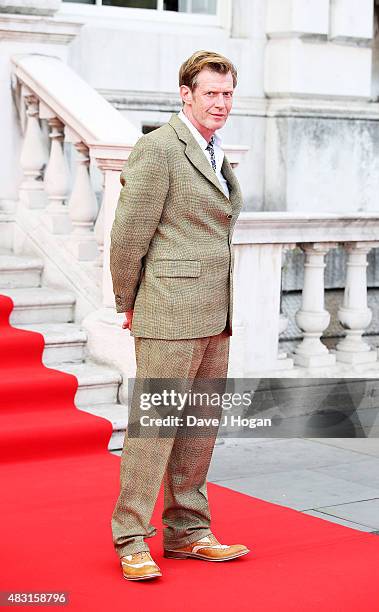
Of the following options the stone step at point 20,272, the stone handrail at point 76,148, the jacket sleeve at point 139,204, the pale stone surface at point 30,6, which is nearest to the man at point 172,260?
the jacket sleeve at point 139,204

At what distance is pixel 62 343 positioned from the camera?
8.27m

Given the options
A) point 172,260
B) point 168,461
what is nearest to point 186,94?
point 172,260

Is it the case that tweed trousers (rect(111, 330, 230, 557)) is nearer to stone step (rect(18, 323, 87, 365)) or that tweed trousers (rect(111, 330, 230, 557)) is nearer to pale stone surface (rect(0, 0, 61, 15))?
stone step (rect(18, 323, 87, 365))

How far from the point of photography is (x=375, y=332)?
10.4m

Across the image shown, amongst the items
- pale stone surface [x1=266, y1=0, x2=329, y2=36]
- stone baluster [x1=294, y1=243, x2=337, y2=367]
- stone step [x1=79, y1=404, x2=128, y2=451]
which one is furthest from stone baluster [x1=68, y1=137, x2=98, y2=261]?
pale stone surface [x1=266, y1=0, x2=329, y2=36]

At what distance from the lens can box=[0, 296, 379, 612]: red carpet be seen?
5227 mm

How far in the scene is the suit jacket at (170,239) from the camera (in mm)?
5219

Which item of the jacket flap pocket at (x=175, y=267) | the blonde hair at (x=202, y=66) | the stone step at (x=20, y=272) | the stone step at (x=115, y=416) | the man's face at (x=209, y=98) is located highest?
the blonde hair at (x=202, y=66)

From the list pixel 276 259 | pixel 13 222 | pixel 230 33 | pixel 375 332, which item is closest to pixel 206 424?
pixel 276 259

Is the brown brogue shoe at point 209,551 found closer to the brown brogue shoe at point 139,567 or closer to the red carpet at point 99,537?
the red carpet at point 99,537

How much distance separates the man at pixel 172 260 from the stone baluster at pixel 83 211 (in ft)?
10.4

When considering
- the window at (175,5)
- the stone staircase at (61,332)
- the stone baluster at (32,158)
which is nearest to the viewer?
the stone staircase at (61,332)

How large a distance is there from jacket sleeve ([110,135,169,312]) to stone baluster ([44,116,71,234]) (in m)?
3.59

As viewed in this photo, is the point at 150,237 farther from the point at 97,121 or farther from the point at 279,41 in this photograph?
the point at 279,41
